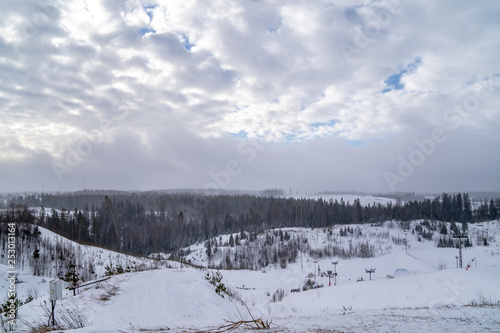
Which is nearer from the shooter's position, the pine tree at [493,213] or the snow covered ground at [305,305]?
the snow covered ground at [305,305]

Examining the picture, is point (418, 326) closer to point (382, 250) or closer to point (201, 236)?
point (382, 250)

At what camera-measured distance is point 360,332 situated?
3963mm

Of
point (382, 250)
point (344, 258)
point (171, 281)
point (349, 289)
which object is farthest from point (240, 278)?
point (382, 250)

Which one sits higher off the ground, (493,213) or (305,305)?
(493,213)

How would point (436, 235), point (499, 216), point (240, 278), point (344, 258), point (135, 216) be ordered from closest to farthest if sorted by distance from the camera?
1. point (240, 278)
2. point (344, 258)
3. point (436, 235)
4. point (499, 216)
5. point (135, 216)

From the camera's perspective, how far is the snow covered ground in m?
4.55

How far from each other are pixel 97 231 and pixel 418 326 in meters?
68.6

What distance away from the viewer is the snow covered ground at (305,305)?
4.55 m

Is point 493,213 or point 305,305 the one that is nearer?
point 305,305

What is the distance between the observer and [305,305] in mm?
20312

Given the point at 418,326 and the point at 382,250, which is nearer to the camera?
the point at 418,326

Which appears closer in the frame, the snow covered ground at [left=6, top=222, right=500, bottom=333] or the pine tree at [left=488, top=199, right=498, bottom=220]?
the snow covered ground at [left=6, top=222, right=500, bottom=333]

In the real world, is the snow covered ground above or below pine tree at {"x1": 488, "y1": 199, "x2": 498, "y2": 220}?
above

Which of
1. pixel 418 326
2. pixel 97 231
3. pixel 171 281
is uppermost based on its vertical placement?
pixel 418 326
